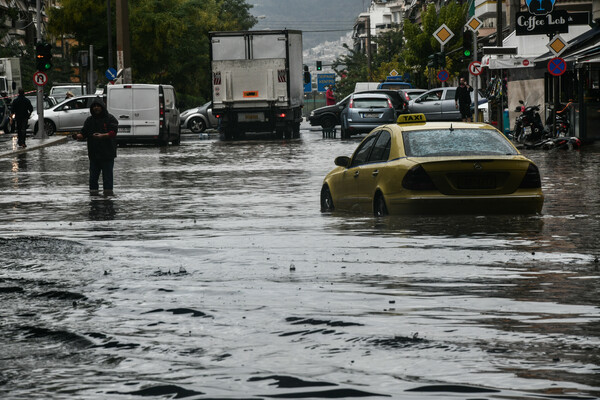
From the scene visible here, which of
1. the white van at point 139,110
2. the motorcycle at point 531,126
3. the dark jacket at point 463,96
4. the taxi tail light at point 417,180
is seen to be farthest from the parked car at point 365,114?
the taxi tail light at point 417,180

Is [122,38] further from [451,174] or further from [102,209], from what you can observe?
[451,174]

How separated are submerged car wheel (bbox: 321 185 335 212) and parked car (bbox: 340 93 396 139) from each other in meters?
28.8

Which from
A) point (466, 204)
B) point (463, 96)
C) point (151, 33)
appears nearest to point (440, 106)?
point (463, 96)

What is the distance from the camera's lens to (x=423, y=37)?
81750 millimetres

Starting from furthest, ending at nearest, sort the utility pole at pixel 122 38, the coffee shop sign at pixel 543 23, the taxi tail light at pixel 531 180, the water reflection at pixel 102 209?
the utility pole at pixel 122 38, the coffee shop sign at pixel 543 23, the water reflection at pixel 102 209, the taxi tail light at pixel 531 180

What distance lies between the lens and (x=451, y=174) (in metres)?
13.0

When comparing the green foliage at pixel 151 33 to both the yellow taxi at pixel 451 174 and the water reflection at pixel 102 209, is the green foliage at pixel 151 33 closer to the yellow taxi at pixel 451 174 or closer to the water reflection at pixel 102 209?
the water reflection at pixel 102 209

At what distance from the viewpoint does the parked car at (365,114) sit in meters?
45.8

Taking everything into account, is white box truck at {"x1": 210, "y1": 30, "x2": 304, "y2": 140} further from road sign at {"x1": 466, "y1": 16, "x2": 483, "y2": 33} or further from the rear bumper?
the rear bumper

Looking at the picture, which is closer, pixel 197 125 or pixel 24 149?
pixel 24 149

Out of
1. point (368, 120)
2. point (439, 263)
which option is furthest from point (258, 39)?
point (439, 263)

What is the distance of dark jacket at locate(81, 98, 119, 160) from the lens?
21.4 metres

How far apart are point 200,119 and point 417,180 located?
44.3 meters

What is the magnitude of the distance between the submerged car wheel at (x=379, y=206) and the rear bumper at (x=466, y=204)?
17cm
